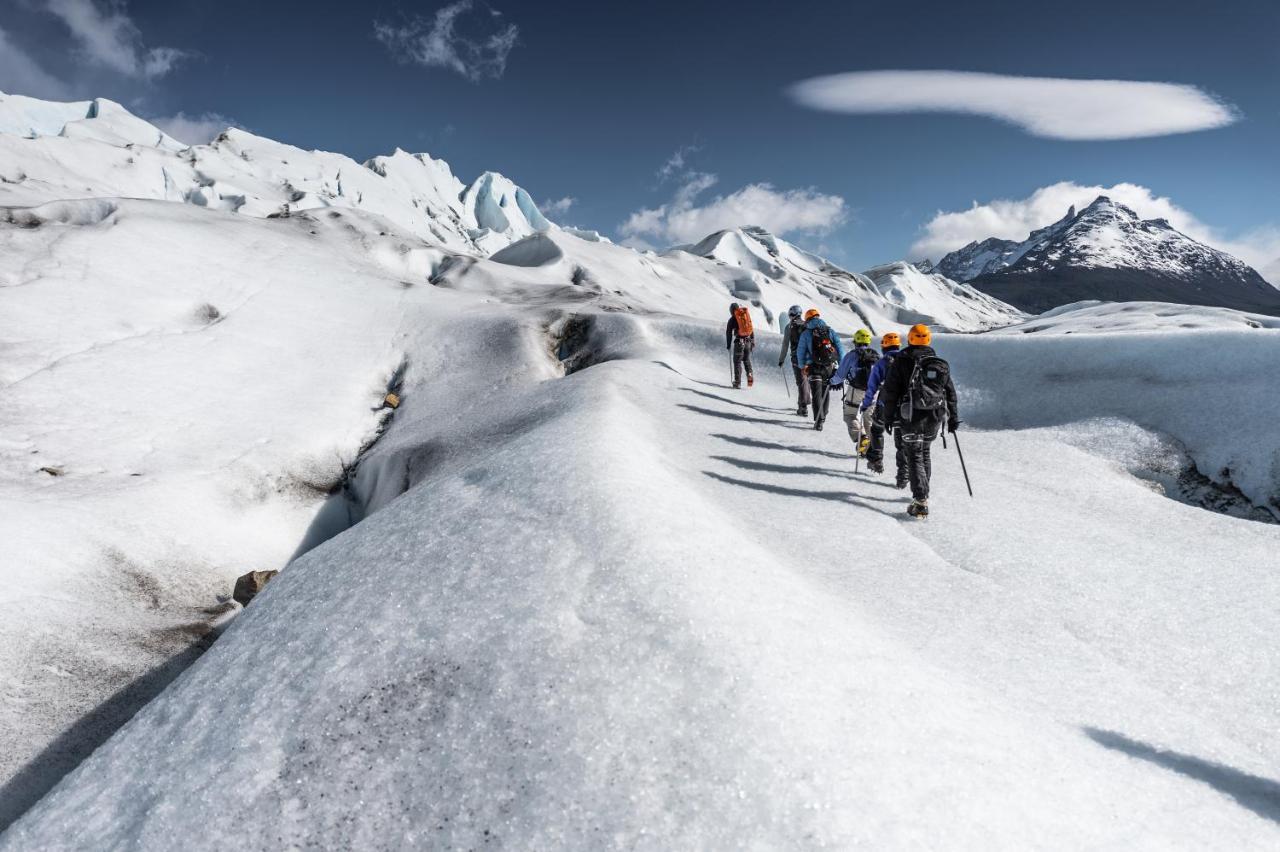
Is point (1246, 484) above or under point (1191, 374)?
under

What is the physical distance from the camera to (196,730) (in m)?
4.48

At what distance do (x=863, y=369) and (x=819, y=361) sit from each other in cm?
158

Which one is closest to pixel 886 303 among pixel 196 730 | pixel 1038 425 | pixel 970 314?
pixel 970 314

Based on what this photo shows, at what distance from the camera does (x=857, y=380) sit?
12.3m

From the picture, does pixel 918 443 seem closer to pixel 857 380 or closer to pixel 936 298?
pixel 857 380

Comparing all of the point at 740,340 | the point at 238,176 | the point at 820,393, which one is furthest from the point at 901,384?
the point at 238,176

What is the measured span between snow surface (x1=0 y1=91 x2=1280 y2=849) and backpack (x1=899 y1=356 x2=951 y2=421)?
56.1 inches

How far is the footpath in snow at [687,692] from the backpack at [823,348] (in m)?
6.39

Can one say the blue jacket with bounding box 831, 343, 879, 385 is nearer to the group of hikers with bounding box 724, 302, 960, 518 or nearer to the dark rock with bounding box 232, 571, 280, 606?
the group of hikers with bounding box 724, 302, 960, 518

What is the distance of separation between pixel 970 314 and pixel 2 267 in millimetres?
149191

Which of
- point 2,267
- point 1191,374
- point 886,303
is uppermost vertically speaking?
point 886,303

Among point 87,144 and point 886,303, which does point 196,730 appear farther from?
point 87,144

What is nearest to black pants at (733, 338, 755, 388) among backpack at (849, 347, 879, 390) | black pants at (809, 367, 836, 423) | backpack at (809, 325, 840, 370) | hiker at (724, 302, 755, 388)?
hiker at (724, 302, 755, 388)

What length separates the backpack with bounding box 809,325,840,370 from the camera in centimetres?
1367
